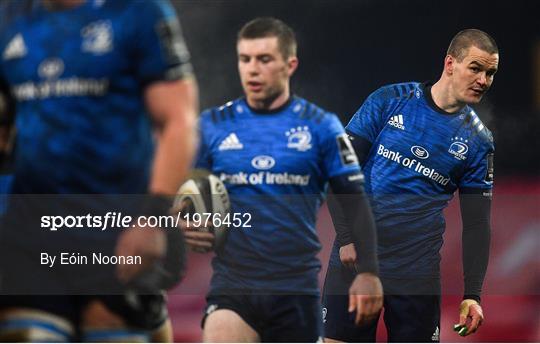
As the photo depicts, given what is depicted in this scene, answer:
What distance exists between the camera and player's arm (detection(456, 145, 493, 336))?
5555 mm

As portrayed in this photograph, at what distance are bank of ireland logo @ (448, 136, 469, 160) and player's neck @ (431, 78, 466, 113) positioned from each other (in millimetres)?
193

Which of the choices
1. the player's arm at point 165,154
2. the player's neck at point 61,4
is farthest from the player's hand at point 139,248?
the player's neck at point 61,4

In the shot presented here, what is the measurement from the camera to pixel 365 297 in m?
5.38

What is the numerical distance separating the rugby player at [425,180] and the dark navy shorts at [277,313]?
1.34ft

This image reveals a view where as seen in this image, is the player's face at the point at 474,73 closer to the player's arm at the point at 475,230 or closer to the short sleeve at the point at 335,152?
the player's arm at the point at 475,230

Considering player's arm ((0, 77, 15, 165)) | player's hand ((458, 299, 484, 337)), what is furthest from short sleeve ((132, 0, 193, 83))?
player's hand ((458, 299, 484, 337))

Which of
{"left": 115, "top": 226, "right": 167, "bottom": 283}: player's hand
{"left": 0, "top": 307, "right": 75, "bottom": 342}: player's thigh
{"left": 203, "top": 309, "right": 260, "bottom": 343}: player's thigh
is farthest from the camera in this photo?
{"left": 203, "top": 309, "right": 260, "bottom": 343}: player's thigh

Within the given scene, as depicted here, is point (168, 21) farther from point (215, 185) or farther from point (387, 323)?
point (387, 323)

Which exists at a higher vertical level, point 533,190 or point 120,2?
point 120,2

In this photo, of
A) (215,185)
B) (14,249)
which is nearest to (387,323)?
(215,185)

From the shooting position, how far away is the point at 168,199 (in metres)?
3.46

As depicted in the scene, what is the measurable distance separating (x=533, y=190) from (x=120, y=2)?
2.81m

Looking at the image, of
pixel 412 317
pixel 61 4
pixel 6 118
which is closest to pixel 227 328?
pixel 412 317

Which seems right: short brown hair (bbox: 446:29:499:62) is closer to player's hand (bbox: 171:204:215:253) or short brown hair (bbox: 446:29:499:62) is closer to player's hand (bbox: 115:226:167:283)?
player's hand (bbox: 171:204:215:253)
